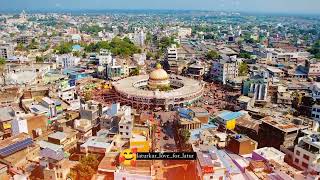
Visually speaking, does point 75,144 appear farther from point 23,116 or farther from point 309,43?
point 309,43

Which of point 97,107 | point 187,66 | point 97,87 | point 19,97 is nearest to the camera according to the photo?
point 97,107

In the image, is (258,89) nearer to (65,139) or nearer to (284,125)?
(284,125)

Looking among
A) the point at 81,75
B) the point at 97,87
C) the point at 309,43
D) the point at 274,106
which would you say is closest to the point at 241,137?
the point at 274,106

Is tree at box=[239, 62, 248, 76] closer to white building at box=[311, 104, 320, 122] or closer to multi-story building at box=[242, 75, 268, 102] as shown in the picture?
multi-story building at box=[242, 75, 268, 102]

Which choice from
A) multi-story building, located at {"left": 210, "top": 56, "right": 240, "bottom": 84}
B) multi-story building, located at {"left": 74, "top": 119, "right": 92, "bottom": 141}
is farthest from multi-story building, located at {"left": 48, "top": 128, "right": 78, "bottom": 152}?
multi-story building, located at {"left": 210, "top": 56, "right": 240, "bottom": 84}

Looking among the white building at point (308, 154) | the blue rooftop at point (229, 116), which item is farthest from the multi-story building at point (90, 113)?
the white building at point (308, 154)
